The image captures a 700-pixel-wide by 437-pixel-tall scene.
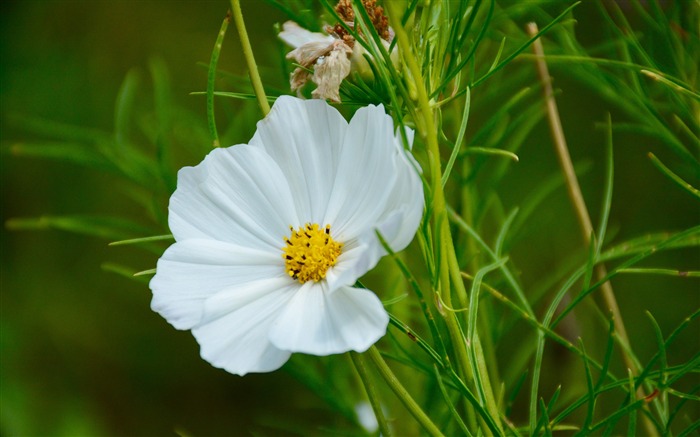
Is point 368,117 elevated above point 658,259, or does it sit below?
above

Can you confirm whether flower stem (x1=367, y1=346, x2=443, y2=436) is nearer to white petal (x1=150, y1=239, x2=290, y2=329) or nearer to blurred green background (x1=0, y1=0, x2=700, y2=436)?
white petal (x1=150, y1=239, x2=290, y2=329)

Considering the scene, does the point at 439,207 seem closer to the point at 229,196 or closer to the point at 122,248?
the point at 229,196

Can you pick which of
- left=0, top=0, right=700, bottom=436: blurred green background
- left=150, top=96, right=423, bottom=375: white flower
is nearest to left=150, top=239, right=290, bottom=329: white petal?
left=150, top=96, right=423, bottom=375: white flower

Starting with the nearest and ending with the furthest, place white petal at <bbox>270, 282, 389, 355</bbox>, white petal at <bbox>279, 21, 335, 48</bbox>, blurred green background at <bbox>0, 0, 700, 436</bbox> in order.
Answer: white petal at <bbox>270, 282, 389, 355</bbox> < white petal at <bbox>279, 21, 335, 48</bbox> < blurred green background at <bbox>0, 0, 700, 436</bbox>

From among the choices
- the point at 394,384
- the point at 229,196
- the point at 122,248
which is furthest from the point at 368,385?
the point at 122,248

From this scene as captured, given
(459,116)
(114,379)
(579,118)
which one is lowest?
(114,379)

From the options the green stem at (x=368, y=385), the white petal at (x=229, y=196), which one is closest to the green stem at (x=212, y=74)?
the white petal at (x=229, y=196)

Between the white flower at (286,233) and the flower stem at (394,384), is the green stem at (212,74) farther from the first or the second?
the flower stem at (394,384)

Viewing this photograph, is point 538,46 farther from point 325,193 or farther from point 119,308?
point 119,308

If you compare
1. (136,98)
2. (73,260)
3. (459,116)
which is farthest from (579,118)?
(73,260)
